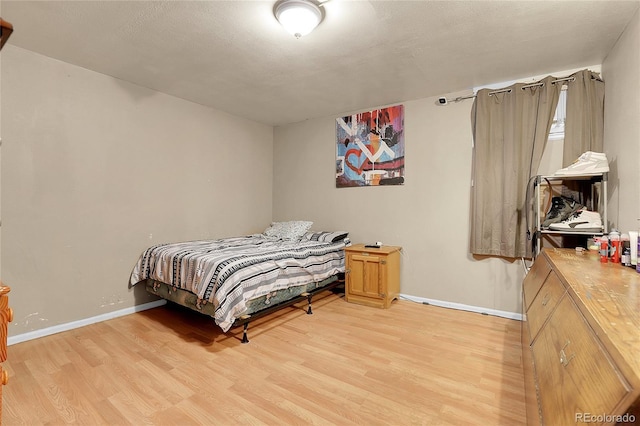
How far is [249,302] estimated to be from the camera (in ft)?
8.52

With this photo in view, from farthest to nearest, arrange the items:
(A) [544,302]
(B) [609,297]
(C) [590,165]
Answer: (C) [590,165]
(A) [544,302]
(B) [609,297]

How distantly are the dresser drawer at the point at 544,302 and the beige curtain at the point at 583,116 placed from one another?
1.71 metres

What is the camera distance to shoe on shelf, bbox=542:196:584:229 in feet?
8.36

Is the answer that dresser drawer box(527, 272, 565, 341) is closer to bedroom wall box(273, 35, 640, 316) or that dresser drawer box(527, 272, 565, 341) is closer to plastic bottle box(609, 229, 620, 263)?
plastic bottle box(609, 229, 620, 263)

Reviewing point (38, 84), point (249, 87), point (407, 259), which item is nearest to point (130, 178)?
point (38, 84)

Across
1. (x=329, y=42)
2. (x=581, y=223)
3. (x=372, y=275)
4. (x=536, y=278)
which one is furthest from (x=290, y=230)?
(x=581, y=223)

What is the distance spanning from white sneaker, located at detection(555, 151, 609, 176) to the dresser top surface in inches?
31.6

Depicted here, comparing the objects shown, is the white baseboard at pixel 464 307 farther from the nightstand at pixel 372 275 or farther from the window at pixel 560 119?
the window at pixel 560 119

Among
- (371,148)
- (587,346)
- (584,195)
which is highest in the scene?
(371,148)

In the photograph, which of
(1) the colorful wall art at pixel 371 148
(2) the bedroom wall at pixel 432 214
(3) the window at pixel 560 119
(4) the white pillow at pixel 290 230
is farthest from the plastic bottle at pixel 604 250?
(4) the white pillow at pixel 290 230

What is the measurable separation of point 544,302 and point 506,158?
196 centimetres

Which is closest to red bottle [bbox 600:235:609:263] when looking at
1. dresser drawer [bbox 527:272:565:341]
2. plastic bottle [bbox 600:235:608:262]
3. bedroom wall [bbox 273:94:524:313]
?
plastic bottle [bbox 600:235:608:262]

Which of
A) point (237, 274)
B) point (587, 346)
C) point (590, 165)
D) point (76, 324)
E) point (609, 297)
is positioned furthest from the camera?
point (76, 324)

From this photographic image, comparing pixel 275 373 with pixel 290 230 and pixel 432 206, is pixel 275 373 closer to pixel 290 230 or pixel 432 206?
pixel 290 230
